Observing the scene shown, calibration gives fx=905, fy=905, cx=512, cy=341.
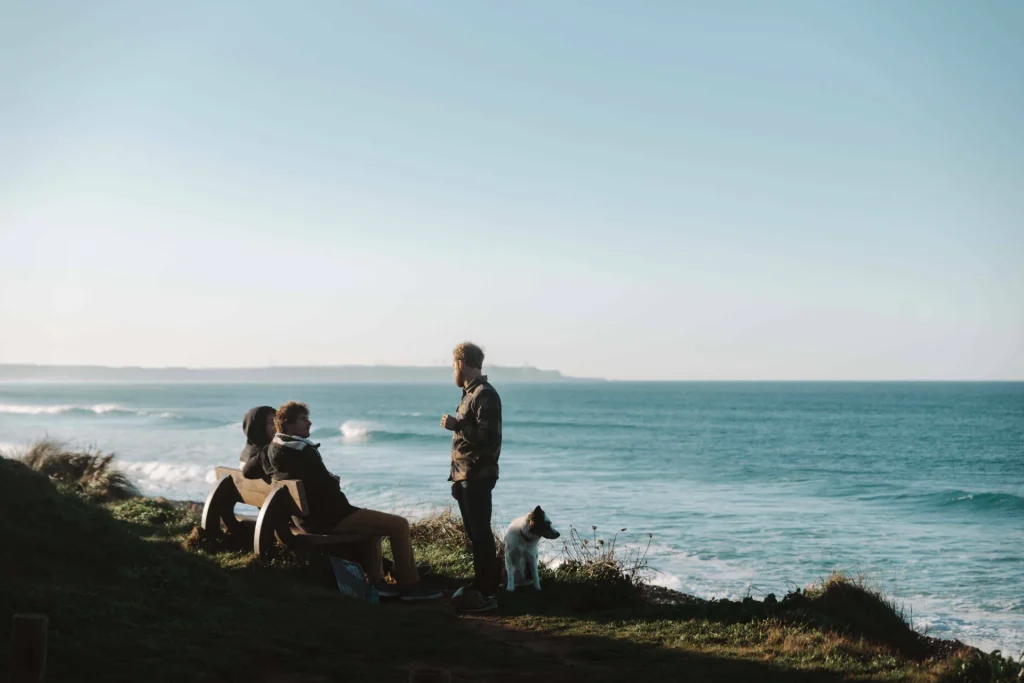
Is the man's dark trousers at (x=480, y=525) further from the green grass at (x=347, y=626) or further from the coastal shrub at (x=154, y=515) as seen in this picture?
the coastal shrub at (x=154, y=515)

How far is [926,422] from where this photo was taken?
67.2 m

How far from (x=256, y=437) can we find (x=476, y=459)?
241 centimetres

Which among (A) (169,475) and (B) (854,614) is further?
(A) (169,475)

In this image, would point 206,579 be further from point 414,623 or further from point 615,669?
point 615,669

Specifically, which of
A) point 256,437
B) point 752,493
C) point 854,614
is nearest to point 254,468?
point 256,437

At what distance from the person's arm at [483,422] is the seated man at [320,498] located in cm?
101

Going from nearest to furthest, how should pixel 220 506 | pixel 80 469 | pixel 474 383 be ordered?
pixel 474 383 → pixel 220 506 → pixel 80 469

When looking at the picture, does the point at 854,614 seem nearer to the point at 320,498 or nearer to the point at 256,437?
the point at 320,498

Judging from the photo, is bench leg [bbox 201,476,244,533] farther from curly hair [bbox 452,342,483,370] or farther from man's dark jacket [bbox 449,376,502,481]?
curly hair [bbox 452,342,483,370]

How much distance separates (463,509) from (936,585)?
34.3 ft

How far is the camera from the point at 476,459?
6676 mm

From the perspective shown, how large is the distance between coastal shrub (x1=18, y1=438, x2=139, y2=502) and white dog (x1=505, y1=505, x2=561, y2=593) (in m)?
6.95

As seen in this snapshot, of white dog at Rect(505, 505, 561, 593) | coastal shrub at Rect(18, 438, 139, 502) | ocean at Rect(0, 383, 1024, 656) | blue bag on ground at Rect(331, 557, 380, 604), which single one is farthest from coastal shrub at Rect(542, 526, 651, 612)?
coastal shrub at Rect(18, 438, 139, 502)

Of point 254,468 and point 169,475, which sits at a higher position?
point 254,468
